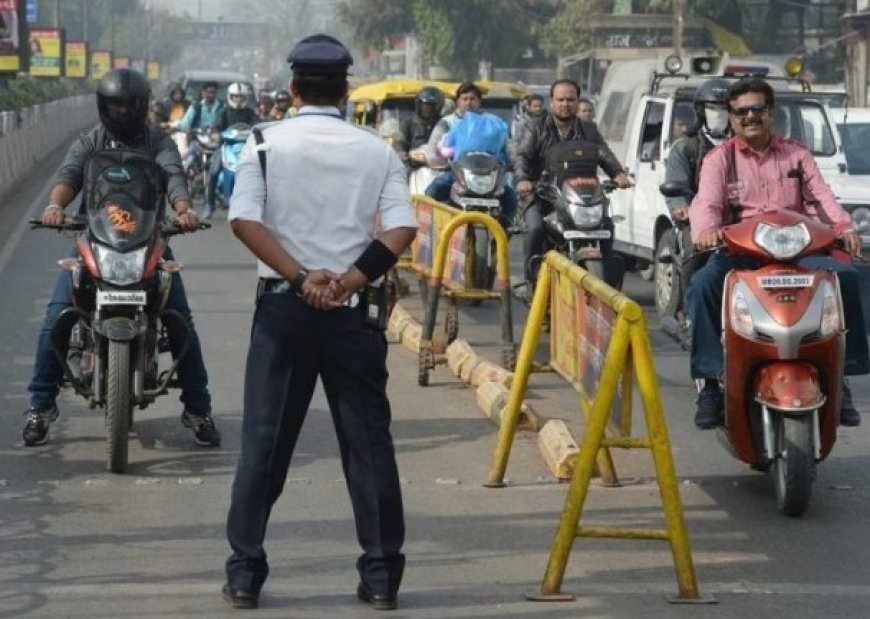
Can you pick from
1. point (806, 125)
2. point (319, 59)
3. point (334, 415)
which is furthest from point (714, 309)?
point (806, 125)

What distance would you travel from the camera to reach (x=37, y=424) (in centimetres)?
1033

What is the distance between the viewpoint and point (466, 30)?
7625cm

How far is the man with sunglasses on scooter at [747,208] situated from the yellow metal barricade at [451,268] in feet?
9.35

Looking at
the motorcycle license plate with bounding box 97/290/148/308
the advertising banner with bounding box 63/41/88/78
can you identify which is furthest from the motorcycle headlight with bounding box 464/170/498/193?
the advertising banner with bounding box 63/41/88/78

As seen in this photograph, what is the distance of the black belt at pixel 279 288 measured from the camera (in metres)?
7.05

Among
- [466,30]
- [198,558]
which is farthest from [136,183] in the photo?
[466,30]

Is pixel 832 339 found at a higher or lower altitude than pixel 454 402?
higher

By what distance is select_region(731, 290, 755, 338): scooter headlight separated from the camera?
8.77 meters

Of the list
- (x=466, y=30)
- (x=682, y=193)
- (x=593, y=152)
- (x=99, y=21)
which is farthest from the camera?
(x=99, y=21)

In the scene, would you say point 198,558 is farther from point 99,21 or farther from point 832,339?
point 99,21

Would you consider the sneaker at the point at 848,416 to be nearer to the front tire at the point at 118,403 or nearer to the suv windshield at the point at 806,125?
the front tire at the point at 118,403

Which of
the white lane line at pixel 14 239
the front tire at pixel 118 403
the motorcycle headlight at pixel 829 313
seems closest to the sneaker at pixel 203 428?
the front tire at pixel 118 403

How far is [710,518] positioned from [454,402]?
3457mm

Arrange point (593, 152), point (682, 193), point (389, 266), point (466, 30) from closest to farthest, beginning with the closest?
1. point (389, 266)
2. point (682, 193)
3. point (593, 152)
4. point (466, 30)
